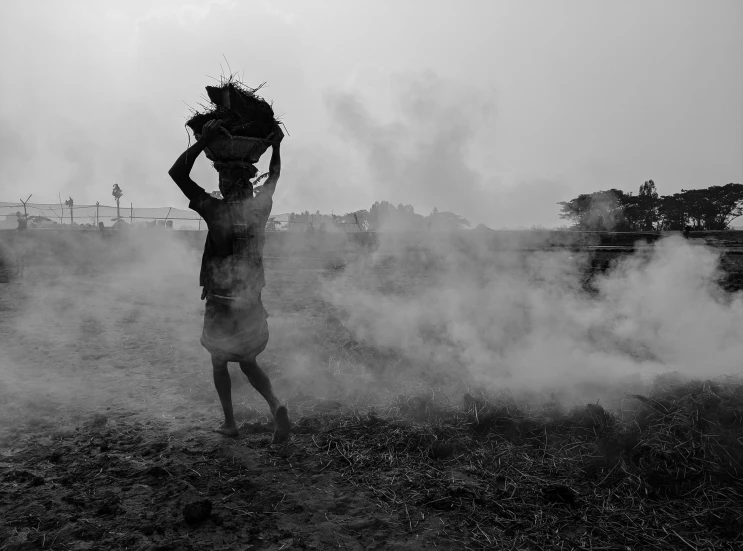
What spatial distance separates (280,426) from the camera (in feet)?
11.6

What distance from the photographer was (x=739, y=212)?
37.5 metres

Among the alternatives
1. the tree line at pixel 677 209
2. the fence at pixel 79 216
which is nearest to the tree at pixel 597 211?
the tree line at pixel 677 209

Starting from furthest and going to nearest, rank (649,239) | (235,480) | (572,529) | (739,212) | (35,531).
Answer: (739,212)
(649,239)
(235,480)
(572,529)
(35,531)

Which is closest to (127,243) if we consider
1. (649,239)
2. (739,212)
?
(649,239)

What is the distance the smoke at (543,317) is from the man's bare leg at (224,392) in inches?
98.7

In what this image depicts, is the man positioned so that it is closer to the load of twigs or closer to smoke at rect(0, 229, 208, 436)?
the load of twigs

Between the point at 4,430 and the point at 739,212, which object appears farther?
the point at 739,212

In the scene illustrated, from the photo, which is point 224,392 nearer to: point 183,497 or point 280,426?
point 280,426

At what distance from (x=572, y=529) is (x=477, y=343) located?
3474 millimetres

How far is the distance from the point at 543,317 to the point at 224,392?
4997 mm

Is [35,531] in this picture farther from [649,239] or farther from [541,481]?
[649,239]

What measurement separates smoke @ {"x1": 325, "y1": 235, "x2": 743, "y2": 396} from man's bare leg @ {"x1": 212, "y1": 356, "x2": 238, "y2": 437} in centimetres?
251

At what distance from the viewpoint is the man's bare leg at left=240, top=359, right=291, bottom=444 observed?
11.6ft

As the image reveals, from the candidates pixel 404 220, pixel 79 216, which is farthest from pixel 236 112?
pixel 79 216
